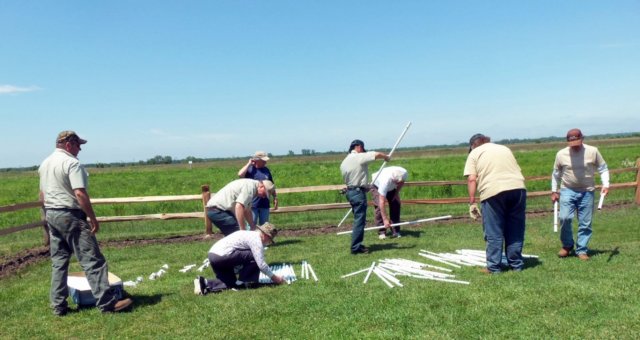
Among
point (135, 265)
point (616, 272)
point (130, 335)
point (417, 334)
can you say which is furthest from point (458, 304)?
point (135, 265)

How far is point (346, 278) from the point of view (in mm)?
6742

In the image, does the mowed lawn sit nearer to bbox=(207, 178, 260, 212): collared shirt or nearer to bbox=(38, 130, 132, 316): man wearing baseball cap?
bbox=(38, 130, 132, 316): man wearing baseball cap

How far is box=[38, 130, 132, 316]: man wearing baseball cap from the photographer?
545 centimetres

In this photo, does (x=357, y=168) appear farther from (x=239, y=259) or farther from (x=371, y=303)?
(x=371, y=303)

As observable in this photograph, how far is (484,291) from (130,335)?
3.99 meters

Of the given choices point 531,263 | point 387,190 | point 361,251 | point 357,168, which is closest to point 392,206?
point 387,190

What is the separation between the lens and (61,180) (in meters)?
5.49

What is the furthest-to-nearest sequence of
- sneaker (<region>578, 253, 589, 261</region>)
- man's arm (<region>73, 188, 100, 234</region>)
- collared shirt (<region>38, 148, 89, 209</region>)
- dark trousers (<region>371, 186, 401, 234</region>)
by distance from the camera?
dark trousers (<region>371, 186, 401, 234</region>), sneaker (<region>578, 253, 589, 261</region>), collared shirt (<region>38, 148, 89, 209</region>), man's arm (<region>73, 188, 100, 234</region>)

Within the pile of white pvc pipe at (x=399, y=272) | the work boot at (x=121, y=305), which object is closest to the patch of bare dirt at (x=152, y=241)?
the pile of white pvc pipe at (x=399, y=272)

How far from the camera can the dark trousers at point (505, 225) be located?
21.3 ft

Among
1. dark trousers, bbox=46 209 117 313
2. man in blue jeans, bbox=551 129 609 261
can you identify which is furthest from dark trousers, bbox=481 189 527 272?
dark trousers, bbox=46 209 117 313

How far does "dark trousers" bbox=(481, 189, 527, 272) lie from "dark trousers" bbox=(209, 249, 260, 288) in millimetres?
3253

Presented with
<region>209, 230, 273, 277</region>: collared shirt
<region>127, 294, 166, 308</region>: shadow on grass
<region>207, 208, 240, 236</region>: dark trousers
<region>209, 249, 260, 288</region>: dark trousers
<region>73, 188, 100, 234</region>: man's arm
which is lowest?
<region>127, 294, 166, 308</region>: shadow on grass

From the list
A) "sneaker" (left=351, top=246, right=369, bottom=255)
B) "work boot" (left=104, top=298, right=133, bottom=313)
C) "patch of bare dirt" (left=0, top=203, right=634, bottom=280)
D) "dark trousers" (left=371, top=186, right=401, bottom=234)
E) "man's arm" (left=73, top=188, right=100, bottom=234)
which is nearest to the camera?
"man's arm" (left=73, top=188, right=100, bottom=234)
